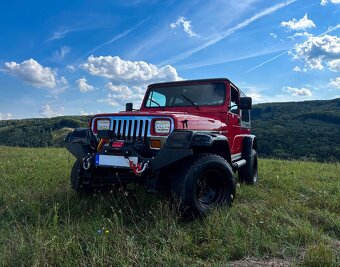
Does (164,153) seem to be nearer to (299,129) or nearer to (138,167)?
(138,167)

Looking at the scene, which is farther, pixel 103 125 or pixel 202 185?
pixel 103 125

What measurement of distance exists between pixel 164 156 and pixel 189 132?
0.43 m

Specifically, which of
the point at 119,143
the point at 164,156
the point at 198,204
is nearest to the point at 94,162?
the point at 119,143

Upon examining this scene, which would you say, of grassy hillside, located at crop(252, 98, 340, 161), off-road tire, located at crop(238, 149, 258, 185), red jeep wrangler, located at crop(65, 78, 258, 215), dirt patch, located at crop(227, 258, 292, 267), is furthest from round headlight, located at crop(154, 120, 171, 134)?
grassy hillside, located at crop(252, 98, 340, 161)

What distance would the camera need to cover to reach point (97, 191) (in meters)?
5.54

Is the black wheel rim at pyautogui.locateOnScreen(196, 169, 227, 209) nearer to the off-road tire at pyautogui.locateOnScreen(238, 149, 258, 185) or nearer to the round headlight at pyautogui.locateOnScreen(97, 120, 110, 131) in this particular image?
the round headlight at pyautogui.locateOnScreen(97, 120, 110, 131)

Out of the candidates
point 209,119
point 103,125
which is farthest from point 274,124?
point 103,125

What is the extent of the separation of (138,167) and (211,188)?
1.13 m

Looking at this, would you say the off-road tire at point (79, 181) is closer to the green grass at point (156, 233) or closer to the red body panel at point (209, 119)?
the green grass at point (156, 233)

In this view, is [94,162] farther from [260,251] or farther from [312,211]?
[312,211]

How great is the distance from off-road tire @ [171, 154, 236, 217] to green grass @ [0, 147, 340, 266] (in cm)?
17

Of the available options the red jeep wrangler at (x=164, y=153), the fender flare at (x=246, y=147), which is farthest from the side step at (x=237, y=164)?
the fender flare at (x=246, y=147)

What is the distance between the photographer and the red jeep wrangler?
423 cm

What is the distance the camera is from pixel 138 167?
14.3ft
